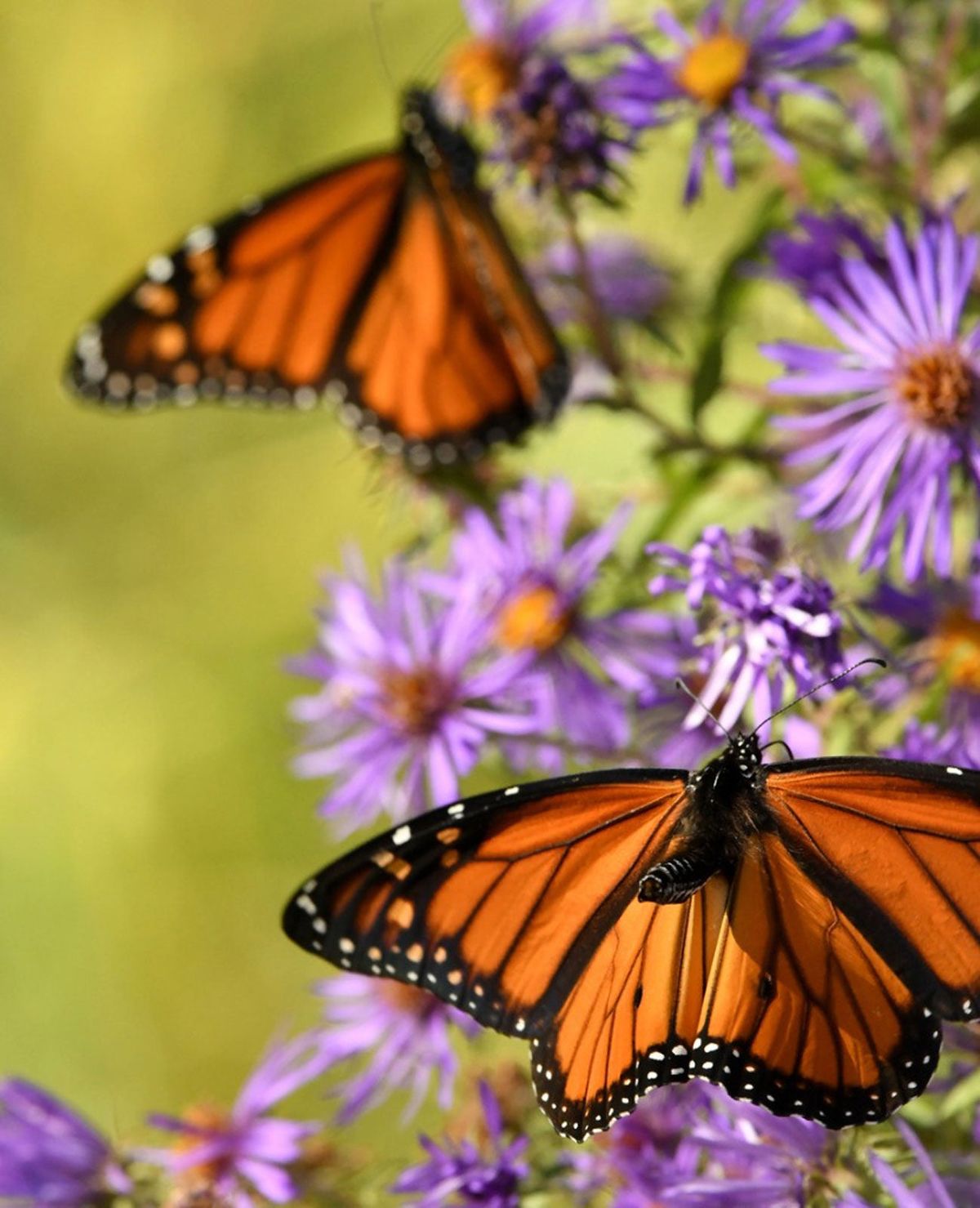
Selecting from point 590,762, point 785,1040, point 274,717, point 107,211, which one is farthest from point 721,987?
point 107,211

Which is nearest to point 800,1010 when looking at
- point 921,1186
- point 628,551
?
point 921,1186

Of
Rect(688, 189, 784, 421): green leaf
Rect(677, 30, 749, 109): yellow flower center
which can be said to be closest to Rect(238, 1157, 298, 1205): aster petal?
Rect(688, 189, 784, 421): green leaf

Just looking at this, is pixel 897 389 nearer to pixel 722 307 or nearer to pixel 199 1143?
pixel 722 307

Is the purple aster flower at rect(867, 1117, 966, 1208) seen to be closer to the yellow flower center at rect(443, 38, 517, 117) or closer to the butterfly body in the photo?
the butterfly body

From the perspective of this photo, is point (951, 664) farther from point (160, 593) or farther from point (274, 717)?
A: point (160, 593)

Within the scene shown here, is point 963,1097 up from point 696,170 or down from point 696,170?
down

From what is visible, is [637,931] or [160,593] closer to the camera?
[637,931]

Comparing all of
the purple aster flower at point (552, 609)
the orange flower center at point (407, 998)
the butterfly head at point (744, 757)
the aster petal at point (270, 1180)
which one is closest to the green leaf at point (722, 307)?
the purple aster flower at point (552, 609)

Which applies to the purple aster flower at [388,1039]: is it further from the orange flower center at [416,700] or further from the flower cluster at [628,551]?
the orange flower center at [416,700]
